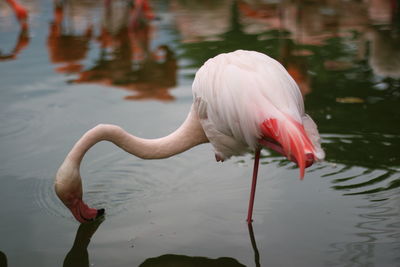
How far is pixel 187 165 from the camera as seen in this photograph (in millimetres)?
4637

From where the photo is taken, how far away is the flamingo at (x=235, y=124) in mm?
3170

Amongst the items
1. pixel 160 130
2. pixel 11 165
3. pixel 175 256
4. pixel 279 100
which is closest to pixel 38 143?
pixel 11 165

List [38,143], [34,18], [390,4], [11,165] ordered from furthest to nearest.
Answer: [34,18] < [390,4] < [38,143] < [11,165]

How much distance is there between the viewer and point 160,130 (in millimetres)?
5375

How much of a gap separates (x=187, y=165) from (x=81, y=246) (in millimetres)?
1301

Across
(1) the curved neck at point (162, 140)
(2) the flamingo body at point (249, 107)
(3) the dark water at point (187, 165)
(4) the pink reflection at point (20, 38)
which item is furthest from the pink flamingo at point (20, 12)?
(2) the flamingo body at point (249, 107)

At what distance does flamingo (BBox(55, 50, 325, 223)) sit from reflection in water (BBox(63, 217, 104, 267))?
7 centimetres

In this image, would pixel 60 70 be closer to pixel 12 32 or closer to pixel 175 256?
pixel 12 32

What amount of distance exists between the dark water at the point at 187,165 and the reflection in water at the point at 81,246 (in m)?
0.01

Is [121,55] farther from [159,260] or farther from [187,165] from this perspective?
[159,260]

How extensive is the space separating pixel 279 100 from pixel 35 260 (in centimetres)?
161

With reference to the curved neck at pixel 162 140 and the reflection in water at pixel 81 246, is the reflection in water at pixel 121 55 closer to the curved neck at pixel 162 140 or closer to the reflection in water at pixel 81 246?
the curved neck at pixel 162 140

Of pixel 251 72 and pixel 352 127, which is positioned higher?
pixel 251 72

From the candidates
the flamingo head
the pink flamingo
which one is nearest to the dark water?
the flamingo head
